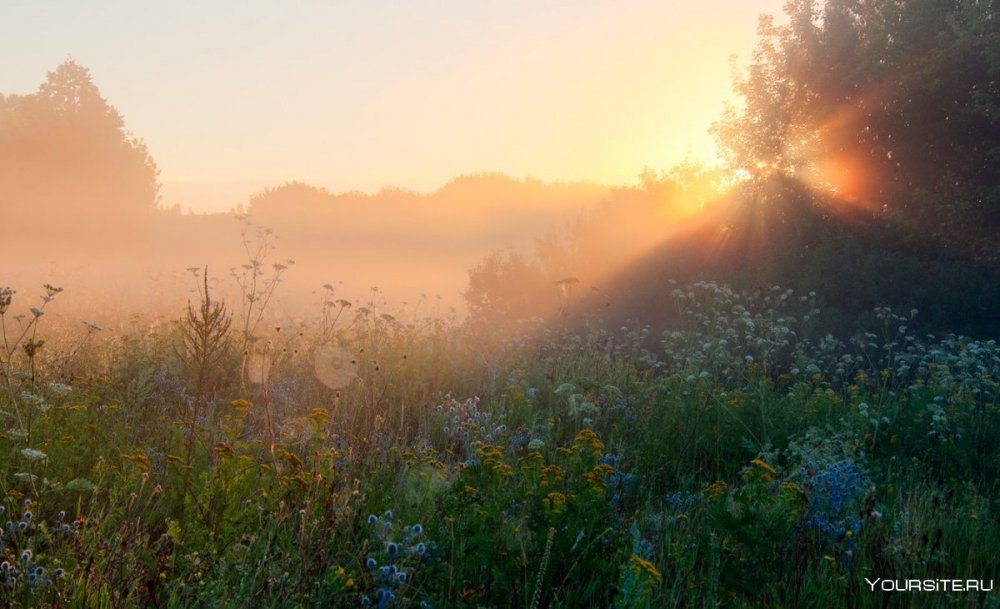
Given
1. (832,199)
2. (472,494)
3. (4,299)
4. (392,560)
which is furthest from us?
(832,199)

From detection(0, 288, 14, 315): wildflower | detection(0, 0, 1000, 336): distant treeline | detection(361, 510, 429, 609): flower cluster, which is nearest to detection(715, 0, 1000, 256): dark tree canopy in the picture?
detection(0, 0, 1000, 336): distant treeline

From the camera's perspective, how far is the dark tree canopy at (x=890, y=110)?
47.0ft

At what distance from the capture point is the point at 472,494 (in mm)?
3328

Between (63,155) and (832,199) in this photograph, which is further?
(63,155)

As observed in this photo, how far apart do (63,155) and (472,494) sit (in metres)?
33.8

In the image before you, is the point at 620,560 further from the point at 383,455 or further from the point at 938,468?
the point at 938,468

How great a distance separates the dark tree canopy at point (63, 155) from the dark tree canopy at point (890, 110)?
26.3m

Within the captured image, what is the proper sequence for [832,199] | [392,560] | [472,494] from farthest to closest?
[832,199]
[472,494]
[392,560]

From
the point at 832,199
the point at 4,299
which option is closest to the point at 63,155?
the point at 832,199

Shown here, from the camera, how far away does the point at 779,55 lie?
55.2 ft

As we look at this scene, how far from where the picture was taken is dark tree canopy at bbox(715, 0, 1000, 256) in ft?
47.0

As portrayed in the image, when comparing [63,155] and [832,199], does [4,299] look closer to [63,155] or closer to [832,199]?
[832,199]

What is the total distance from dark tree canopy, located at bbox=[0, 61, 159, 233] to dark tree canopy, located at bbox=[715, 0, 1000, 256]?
26301mm

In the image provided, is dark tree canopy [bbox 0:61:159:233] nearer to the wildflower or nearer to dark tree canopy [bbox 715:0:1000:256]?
dark tree canopy [bbox 715:0:1000:256]
